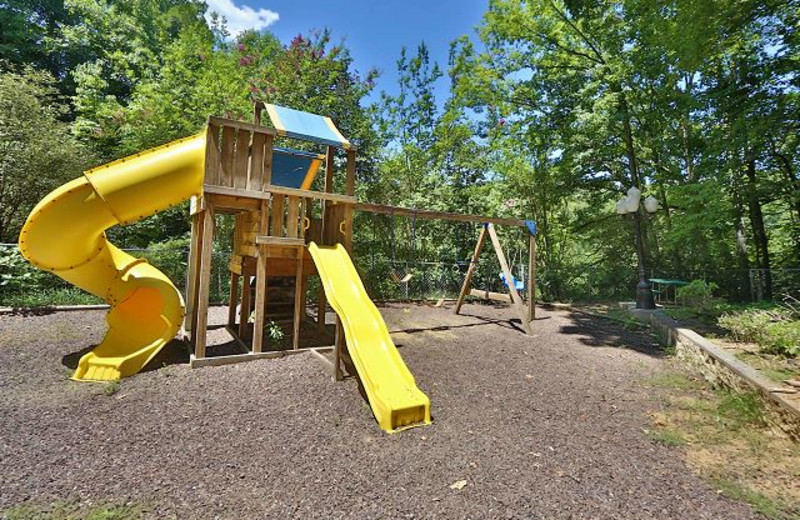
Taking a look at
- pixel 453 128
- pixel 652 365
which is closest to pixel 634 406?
pixel 652 365

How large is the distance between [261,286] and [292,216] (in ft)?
3.47

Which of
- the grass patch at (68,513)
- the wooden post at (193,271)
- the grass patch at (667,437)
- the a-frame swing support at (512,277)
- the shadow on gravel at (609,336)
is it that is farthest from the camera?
the a-frame swing support at (512,277)

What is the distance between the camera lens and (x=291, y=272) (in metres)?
5.68

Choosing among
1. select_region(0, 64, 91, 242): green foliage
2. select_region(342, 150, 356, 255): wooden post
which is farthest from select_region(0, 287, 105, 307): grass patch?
select_region(342, 150, 356, 255): wooden post

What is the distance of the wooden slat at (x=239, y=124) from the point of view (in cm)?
460

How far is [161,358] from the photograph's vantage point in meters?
4.89

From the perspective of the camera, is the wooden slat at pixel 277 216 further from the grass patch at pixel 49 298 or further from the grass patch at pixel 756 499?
the grass patch at pixel 49 298

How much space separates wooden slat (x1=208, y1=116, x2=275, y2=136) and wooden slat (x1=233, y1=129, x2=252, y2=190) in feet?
0.26

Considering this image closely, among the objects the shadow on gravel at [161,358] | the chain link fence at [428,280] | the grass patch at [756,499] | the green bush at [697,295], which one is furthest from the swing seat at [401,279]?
the grass patch at [756,499]

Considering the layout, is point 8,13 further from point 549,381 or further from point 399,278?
point 549,381

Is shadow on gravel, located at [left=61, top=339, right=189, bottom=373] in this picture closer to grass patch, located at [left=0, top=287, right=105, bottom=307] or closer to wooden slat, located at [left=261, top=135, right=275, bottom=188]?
wooden slat, located at [left=261, top=135, right=275, bottom=188]

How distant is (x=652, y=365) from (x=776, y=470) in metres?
2.96

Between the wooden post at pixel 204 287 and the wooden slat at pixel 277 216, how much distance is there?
766 millimetres

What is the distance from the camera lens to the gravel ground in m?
2.30
